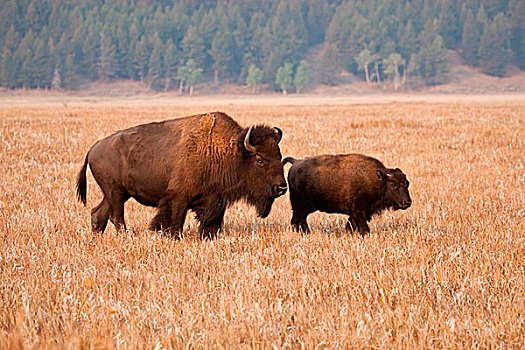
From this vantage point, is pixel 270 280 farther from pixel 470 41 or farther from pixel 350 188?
pixel 470 41

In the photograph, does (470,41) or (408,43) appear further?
(470,41)

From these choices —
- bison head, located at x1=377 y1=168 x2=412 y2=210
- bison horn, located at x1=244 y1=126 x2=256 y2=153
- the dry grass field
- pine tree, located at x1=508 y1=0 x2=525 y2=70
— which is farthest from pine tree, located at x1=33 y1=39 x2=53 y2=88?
bison head, located at x1=377 y1=168 x2=412 y2=210

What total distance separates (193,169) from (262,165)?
93 cm

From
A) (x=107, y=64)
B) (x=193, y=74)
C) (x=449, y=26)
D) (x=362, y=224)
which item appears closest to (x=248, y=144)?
(x=362, y=224)

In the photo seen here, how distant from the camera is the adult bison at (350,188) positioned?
7754 mm

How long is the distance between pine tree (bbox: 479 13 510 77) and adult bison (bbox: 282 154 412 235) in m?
160

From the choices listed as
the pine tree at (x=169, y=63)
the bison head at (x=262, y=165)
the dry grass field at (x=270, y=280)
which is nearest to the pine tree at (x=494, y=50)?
the pine tree at (x=169, y=63)

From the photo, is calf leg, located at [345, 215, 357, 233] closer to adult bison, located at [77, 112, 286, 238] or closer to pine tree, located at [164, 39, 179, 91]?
adult bison, located at [77, 112, 286, 238]

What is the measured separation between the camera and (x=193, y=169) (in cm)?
739

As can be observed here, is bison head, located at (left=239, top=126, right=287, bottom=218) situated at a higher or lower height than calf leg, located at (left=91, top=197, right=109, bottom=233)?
higher

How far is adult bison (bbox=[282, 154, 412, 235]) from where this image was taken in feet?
25.4

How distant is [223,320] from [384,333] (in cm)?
124

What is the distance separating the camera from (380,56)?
15862 cm

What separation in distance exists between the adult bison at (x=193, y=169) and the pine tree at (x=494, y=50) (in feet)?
527
